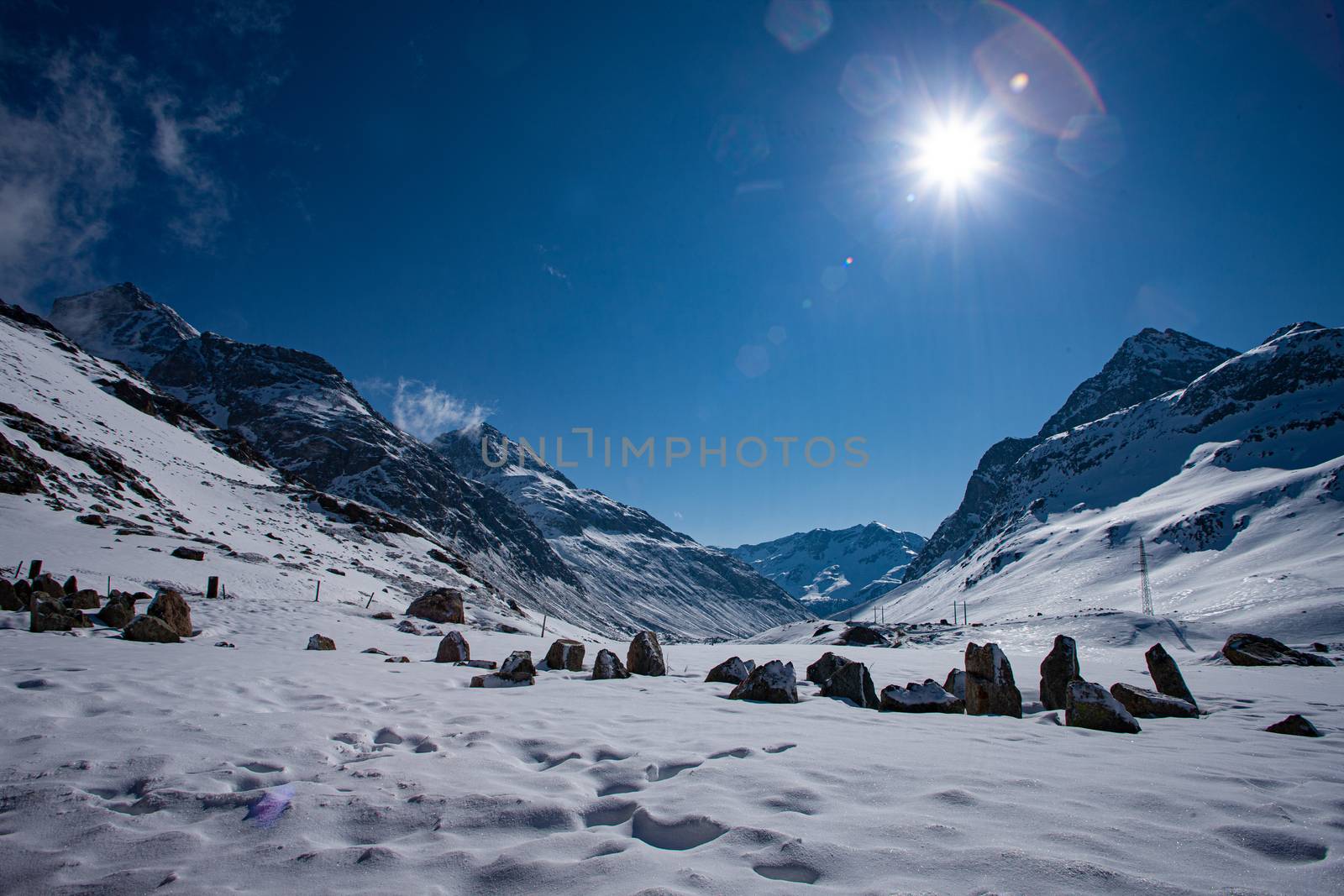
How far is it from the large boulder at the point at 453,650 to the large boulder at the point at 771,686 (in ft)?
22.1

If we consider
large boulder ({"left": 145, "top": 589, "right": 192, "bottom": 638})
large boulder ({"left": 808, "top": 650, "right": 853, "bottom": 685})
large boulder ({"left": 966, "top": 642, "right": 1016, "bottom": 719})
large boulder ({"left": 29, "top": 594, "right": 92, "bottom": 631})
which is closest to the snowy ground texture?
large boulder ({"left": 966, "top": 642, "right": 1016, "bottom": 719})

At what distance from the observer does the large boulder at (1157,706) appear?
836cm

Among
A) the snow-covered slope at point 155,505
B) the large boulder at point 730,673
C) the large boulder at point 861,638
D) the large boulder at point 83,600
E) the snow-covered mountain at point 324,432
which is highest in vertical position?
the snow-covered mountain at point 324,432

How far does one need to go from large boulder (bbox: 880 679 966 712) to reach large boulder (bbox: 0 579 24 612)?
17879 mm

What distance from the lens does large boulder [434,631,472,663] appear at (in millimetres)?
12844

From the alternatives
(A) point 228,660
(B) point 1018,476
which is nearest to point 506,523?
(B) point 1018,476

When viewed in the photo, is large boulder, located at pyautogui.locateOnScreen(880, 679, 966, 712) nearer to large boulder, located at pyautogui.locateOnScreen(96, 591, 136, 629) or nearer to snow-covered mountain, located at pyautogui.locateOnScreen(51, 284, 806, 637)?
large boulder, located at pyautogui.locateOnScreen(96, 591, 136, 629)

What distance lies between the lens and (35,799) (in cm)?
359

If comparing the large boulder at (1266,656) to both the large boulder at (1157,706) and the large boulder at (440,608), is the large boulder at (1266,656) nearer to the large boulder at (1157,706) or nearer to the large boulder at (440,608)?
the large boulder at (1157,706)

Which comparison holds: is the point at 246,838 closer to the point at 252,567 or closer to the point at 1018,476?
the point at 252,567

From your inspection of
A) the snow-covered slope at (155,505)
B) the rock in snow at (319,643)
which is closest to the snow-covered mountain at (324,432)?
the snow-covered slope at (155,505)

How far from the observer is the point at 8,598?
1259 cm

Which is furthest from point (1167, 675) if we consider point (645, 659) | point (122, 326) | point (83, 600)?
point (122, 326)

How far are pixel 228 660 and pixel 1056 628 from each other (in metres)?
53.2
